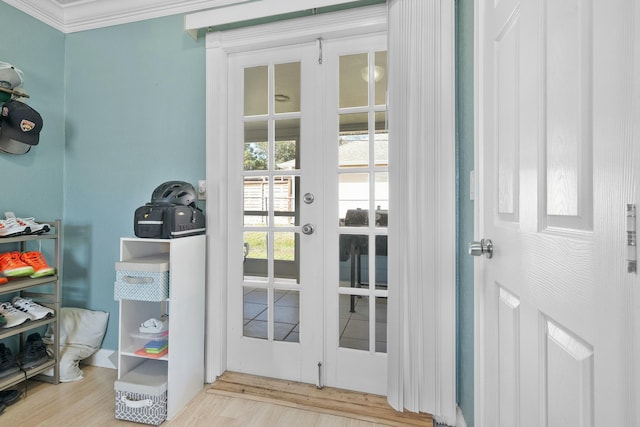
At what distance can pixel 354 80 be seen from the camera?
1.90 metres

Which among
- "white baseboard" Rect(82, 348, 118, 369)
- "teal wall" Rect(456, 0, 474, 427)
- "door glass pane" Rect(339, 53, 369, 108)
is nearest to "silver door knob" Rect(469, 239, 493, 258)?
"teal wall" Rect(456, 0, 474, 427)

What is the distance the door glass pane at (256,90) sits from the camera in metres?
2.06

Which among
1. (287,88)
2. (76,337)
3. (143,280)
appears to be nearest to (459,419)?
(143,280)

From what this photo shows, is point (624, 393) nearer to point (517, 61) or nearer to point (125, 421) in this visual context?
point (517, 61)

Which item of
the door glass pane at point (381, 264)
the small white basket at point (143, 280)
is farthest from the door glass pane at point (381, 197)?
the small white basket at point (143, 280)

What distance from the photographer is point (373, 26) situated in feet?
5.89

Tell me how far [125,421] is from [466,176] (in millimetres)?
2109

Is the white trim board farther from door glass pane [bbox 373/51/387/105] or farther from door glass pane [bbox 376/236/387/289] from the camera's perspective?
door glass pane [bbox 376/236/387/289]

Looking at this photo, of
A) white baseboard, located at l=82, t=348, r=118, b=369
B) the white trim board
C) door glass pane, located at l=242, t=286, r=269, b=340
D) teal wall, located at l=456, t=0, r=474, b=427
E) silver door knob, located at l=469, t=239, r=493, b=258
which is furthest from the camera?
white baseboard, located at l=82, t=348, r=118, b=369

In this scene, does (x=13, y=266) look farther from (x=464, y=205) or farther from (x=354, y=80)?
(x=464, y=205)

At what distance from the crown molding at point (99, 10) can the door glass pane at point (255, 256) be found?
1478 millimetres

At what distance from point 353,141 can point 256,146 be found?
2.10ft

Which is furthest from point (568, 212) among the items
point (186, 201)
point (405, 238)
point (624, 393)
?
point (186, 201)

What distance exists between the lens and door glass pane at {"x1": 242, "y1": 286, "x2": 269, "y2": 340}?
6.72ft
